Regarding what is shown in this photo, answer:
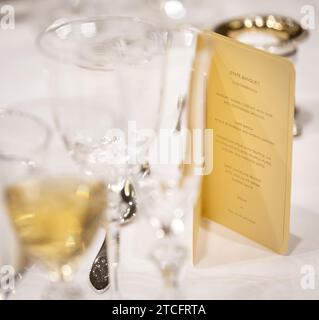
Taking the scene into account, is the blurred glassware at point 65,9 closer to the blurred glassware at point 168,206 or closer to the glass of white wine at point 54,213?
the glass of white wine at point 54,213

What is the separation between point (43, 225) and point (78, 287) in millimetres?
136

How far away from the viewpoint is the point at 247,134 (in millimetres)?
973

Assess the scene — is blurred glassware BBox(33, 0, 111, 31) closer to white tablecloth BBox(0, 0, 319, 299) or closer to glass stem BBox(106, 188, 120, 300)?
white tablecloth BBox(0, 0, 319, 299)

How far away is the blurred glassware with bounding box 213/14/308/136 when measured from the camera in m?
1.45

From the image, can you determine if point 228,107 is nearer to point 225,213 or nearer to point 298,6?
point 225,213

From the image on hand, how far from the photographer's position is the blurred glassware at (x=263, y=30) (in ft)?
4.74

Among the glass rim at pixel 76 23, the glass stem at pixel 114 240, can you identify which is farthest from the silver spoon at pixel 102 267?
the glass rim at pixel 76 23

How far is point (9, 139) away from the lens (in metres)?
1.20

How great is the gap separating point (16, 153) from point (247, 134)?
0.38 meters

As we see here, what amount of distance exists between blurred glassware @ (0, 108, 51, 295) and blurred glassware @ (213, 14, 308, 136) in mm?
417

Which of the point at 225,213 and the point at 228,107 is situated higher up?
the point at 228,107

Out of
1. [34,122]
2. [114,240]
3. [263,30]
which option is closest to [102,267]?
[114,240]

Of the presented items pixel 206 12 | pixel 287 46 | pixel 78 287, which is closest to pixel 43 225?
pixel 78 287

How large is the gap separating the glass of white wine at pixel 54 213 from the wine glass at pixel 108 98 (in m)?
0.03
